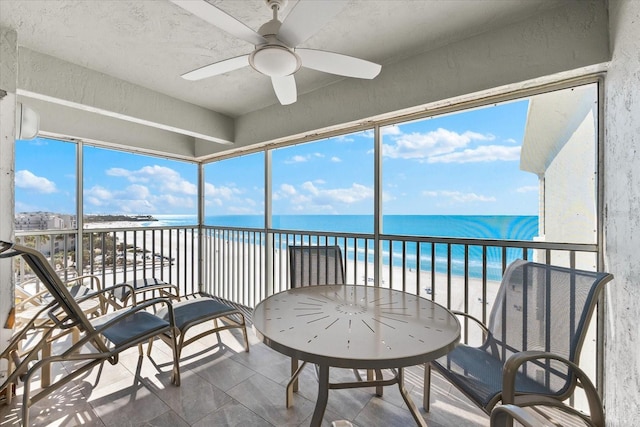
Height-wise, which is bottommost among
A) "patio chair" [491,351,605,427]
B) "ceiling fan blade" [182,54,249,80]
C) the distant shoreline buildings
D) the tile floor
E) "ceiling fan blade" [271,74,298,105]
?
the tile floor

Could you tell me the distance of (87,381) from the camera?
1986 millimetres

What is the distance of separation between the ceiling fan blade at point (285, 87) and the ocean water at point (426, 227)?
1708 millimetres

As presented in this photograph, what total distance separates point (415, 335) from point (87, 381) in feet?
8.08

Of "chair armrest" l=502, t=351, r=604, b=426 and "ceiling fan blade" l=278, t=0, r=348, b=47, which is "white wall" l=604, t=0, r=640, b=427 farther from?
"ceiling fan blade" l=278, t=0, r=348, b=47

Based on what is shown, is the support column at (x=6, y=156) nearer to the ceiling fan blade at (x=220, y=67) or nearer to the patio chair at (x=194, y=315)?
the patio chair at (x=194, y=315)

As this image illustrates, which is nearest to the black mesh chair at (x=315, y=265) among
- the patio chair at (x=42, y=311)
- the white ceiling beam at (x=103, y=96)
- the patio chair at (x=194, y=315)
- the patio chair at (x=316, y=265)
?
the patio chair at (x=316, y=265)

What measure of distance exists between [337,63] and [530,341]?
Result: 1.94 metres

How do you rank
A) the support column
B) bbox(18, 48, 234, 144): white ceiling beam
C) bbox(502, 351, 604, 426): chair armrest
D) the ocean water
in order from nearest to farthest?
1. bbox(502, 351, 604, 426): chair armrest
2. the support column
3. bbox(18, 48, 234, 144): white ceiling beam
4. the ocean water

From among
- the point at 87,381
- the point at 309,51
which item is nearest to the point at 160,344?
the point at 87,381

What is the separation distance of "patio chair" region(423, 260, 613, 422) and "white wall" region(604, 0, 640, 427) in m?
0.33

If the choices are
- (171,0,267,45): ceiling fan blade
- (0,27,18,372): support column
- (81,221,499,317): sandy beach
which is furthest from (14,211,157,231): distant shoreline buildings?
(171,0,267,45): ceiling fan blade

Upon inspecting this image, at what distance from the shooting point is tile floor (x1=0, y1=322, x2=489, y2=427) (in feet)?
5.28

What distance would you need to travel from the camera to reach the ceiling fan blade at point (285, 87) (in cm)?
176

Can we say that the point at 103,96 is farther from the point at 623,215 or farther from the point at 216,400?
the point at 623,215
